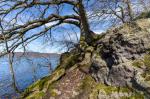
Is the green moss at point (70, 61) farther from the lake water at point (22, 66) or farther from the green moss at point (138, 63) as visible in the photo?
the green moss at point (138, 63)

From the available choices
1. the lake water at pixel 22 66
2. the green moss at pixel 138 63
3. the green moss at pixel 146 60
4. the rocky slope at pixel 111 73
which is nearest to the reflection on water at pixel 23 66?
the lake water at pixel 22 66

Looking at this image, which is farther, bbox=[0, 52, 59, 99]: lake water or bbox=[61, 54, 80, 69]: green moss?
bbox=[0, 52, 59, 99]: lake water

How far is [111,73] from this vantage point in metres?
9.89

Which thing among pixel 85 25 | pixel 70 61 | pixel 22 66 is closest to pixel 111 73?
pixel 70 61

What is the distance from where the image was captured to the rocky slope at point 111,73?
913 centimetres

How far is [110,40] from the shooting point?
10.5 metres

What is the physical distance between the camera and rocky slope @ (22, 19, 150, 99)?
9133 millimetres

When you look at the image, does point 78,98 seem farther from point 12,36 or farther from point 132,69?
point 12,36

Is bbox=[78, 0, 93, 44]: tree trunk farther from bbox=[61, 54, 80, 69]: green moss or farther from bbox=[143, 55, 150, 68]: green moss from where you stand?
bbox=[143, 55, 150, 68]: green moss

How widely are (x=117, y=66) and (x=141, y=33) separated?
3.94ft

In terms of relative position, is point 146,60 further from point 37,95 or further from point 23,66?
point 23,66

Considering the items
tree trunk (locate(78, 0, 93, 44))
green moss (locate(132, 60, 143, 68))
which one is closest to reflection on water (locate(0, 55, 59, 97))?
tree trunk (locate(78, 0, 93, 44))

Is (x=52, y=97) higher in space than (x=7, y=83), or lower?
higher

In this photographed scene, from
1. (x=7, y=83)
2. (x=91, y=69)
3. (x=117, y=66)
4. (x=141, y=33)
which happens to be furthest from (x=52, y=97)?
(x=7, y=83)
